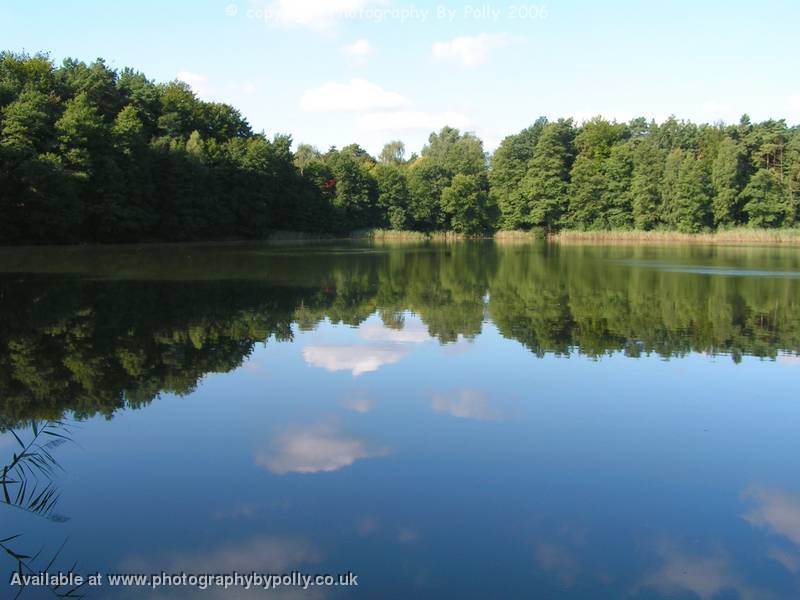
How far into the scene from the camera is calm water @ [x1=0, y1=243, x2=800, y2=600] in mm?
4824

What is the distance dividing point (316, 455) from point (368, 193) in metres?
71.5

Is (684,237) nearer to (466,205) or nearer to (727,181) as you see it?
(727,181)

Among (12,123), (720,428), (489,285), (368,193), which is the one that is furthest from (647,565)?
(368,193)

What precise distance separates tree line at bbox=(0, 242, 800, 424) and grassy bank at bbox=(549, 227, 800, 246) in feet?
120

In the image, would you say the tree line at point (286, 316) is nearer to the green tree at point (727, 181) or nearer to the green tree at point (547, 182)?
the green tree at point (727, 181)

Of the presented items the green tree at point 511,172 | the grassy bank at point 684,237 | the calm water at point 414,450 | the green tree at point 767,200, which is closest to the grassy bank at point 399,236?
the green tree at point 511,172

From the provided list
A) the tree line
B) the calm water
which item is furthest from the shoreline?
the calm water

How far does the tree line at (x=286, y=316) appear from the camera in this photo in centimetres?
1009

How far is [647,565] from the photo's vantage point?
481cm

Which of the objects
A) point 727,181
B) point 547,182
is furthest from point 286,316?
point 547,182

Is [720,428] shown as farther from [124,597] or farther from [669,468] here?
[124,597]

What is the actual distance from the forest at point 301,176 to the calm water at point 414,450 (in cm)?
2743

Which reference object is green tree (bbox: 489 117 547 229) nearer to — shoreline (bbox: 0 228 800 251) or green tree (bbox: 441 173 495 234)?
green tree (bbox: 441 173 495 234)

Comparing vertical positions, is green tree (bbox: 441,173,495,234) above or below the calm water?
above
